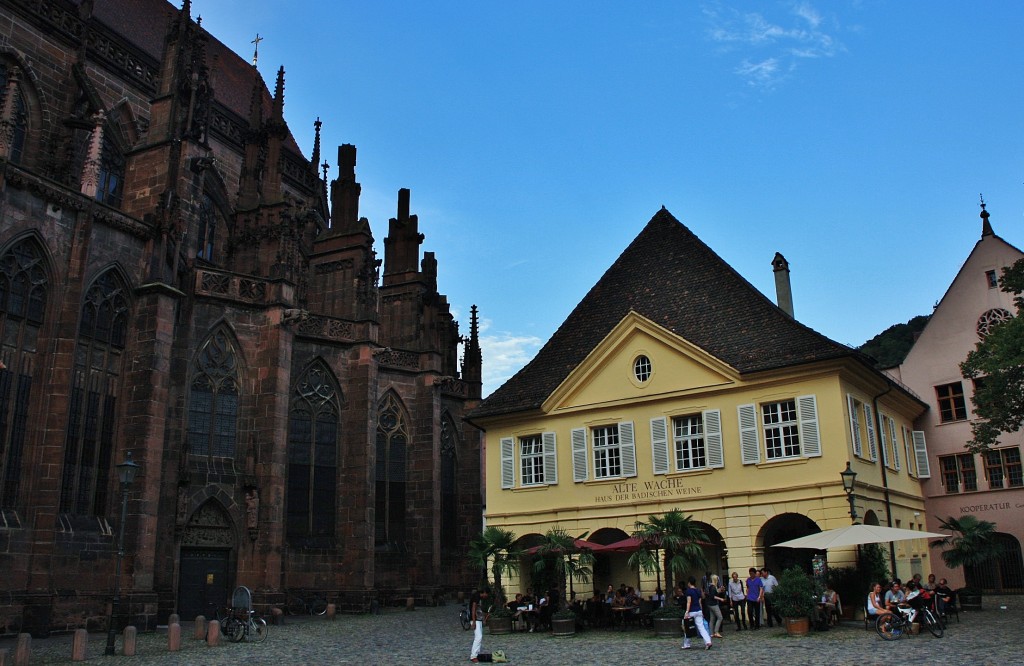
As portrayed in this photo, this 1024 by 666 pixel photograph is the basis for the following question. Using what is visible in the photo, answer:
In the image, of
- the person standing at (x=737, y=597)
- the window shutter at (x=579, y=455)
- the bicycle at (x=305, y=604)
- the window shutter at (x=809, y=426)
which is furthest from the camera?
the bicycle at (x=305, y=604)

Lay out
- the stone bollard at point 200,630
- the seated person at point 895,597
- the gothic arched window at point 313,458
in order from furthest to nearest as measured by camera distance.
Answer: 1. the gothic arched window at point 313,458
2. the stone bollard at point 200,630
3. the seated person at point 895,597

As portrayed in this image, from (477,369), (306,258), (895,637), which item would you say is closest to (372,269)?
(306,258)

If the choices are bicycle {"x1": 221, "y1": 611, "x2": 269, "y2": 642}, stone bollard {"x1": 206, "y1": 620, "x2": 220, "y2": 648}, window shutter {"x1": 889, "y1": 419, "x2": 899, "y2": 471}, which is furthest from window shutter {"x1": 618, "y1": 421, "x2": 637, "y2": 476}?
stone bollard {"x1": 206, "y1": 620, "x2": 220, "y2": 648}

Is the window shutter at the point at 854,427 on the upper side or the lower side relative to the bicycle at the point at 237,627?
upper

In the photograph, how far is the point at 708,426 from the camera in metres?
24.5

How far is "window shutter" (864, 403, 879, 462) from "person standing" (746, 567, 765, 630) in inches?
257

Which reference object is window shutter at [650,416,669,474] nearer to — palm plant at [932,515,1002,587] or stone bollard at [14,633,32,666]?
palm plant at [932,515,1002,587]

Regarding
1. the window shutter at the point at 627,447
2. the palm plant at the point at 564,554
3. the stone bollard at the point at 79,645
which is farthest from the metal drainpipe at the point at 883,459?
the stone bollard at the point at 79,645

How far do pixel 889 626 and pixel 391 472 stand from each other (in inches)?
849

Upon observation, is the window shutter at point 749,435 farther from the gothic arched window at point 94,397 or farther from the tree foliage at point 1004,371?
the gothic arched window at point 94,397

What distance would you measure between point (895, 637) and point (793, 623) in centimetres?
198

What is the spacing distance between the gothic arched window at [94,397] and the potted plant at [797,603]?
1692 cm

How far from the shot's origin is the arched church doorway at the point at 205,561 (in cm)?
2588

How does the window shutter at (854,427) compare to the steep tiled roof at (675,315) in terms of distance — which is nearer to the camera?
the window shutter at (854,427)
